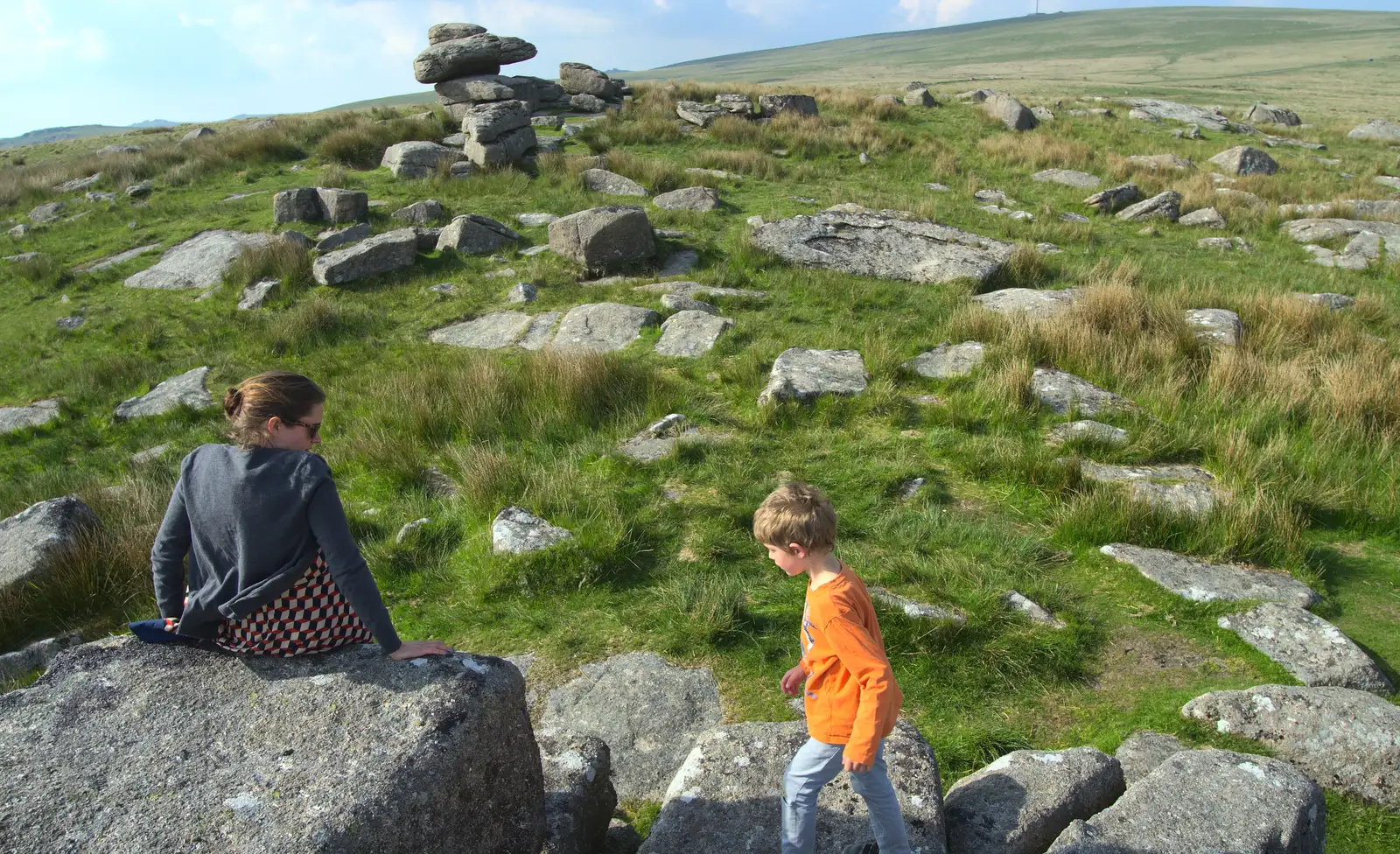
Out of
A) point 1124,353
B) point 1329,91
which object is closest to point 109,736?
point 1124,353

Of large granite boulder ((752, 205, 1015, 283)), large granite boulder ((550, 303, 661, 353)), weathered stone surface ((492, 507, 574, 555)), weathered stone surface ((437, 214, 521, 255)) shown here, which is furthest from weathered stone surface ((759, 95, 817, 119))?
weathered stone surface ((492, 507, 574, 555))

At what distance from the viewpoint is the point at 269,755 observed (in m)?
2.33

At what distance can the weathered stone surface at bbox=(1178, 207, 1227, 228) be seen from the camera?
13234mm

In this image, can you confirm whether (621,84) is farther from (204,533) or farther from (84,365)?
(204,533)

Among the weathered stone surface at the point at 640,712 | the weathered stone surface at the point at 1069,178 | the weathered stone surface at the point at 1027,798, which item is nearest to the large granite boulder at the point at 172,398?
the weathered stone surface at the point at 640,712

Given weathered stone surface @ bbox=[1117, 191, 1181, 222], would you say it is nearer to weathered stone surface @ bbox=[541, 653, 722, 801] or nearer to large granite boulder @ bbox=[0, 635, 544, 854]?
weathered stone surface @ bbox=[541, 653, 722, 801]

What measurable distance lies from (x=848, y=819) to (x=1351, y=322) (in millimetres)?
8687

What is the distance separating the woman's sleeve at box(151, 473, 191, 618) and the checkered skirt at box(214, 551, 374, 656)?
0.25 metres

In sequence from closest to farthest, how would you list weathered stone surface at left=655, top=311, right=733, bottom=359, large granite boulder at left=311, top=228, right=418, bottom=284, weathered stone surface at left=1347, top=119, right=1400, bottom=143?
weathered stone surface at left=655, top=311, right=733, bottom=359, large granite boulder at left=311, top=228, right=418, bottom=284, weathered stone surface at left=1347, top=119, right=1400, bottom=143

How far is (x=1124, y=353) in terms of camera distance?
290 inches

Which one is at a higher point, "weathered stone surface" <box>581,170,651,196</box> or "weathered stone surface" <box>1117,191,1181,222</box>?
"weathered stone surface" <box>581,170,651,196</box>

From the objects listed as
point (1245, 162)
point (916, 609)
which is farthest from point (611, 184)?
point (1245, 162)

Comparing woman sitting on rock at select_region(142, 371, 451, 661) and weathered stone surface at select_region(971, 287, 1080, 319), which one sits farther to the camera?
weathered stone surface at select_region(971, 287, 1080, 319)

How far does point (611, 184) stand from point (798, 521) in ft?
42.0
